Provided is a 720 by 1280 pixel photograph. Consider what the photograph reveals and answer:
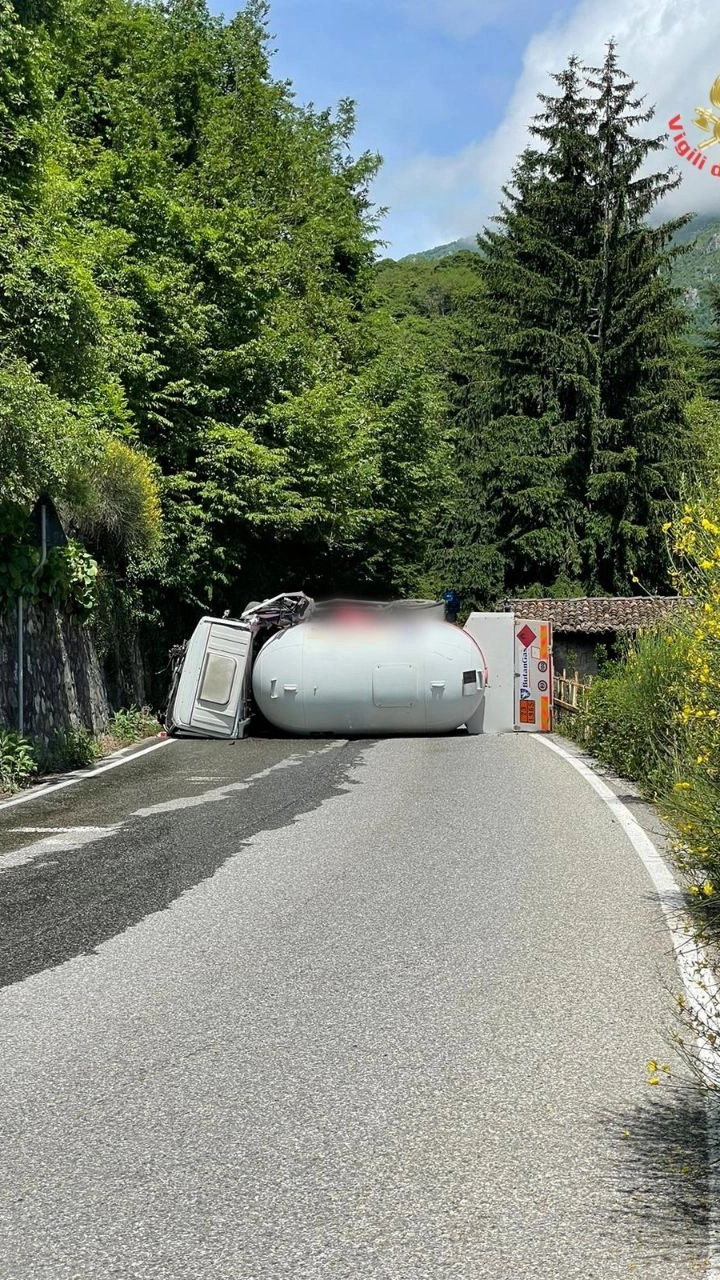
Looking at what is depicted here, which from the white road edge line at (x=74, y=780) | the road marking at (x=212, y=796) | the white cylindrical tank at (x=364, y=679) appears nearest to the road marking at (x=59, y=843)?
the road marking at (x=212, y=796)

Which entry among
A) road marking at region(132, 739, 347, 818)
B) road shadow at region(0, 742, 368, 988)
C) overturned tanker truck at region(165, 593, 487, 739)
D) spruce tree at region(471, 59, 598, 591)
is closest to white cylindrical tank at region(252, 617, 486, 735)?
overturned tanker truck at region(165, 593, 487, 739)

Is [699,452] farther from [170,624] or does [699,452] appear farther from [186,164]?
[170,624]

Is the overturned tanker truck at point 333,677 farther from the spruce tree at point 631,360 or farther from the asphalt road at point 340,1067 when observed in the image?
the spruce tree at point 631,360

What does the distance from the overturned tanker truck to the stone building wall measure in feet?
5.50

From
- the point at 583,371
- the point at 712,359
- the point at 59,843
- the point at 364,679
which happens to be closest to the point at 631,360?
the point at 583,371

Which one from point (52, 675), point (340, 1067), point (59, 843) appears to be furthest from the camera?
point (52, 675)

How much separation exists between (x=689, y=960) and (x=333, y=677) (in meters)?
14.4

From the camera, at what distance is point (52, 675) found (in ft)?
56.5

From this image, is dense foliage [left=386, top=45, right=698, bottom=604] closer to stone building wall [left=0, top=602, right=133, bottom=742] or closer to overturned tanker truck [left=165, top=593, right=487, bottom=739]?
overturned tanker truck [left=165, top=593, right=487, bottom=739]

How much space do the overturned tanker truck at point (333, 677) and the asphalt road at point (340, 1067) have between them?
10.7 metres

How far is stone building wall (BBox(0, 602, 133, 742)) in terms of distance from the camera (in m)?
15.4

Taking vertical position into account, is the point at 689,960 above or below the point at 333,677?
below

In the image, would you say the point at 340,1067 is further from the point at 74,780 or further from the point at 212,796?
the point at 74,780

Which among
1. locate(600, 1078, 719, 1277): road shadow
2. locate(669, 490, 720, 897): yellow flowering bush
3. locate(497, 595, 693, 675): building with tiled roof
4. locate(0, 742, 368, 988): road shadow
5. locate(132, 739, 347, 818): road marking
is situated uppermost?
locate(497, 595, 693, 675): building with tiled roof
